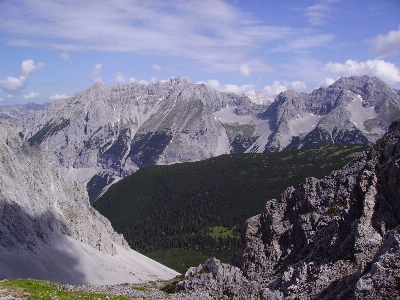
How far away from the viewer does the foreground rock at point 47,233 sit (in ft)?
311

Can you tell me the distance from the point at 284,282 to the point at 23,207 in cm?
8669

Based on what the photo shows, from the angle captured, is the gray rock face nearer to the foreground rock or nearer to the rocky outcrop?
the foreground rock

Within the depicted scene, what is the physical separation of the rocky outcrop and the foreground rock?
54.7 metres

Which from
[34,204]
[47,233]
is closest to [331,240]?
[47,233]

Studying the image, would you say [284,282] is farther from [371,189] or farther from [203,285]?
[371,189]

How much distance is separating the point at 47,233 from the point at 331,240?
8886 cm

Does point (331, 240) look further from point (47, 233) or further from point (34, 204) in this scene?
point (34, 204)

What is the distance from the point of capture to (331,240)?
138 feet

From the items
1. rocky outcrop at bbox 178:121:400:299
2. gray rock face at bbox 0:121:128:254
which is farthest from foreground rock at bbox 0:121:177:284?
rocky outcrop at bbox 178:121:400:299

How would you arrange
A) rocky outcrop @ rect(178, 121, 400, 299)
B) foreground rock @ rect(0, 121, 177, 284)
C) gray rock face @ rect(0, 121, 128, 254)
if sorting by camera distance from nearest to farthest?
rocky outcrop @ rect(178, 121, 400, 299) < foreground rock @ rect(0, 121, 177, 284) < gray rock face @ rect(0, 121, 128, 254)

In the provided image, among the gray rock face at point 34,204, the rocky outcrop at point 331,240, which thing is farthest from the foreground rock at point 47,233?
the rocky outcrop at point 331,240

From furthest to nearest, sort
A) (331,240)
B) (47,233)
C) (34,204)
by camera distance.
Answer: (34,204), (47,233), (331,240)

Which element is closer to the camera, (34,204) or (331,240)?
(331,240)

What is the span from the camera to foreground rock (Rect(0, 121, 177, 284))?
94688 millimetres
